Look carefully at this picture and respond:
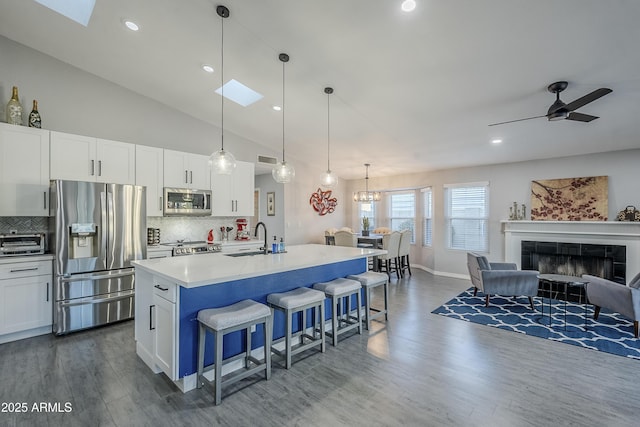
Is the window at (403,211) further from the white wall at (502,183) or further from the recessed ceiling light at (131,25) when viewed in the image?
the recessed ceiling light at (131,25)

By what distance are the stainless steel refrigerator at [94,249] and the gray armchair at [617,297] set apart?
5962mm

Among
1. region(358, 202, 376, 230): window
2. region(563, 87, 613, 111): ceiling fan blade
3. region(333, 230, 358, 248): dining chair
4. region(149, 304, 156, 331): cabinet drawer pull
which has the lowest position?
region(149, 304, 156, 331): cabinet drawer pull

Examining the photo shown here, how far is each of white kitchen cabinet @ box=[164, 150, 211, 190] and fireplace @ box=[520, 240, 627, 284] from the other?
618 centimetres

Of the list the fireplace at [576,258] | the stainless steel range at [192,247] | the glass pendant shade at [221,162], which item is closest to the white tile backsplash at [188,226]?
the stainless steel range at [192,247]

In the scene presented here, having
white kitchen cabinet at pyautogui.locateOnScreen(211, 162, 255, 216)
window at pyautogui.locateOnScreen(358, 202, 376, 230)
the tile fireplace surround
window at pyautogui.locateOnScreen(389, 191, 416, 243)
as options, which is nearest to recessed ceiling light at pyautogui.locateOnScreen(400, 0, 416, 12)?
white kitchen cabinet at pyautogui.locateOnScreen(211, 162, 255, 216)

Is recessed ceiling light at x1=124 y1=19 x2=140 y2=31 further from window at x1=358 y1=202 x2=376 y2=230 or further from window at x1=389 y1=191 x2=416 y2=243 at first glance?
window at x1=389 y1=191 x2=416 y2=243

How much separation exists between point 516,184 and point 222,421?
6400mm

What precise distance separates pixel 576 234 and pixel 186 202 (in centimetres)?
682

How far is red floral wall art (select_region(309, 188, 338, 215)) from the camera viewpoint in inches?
294

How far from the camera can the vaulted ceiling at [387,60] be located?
2.47 metres

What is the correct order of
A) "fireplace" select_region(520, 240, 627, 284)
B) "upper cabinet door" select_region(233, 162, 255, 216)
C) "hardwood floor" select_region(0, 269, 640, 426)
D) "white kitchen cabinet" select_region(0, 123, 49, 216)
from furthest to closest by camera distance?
1. "upper cabinet door" select_region(233, 162, 255, 216)
2. "fireplace" select_region(520, 240, 627, 284)
3. "white kitchen cabinet" select_region(0, 123, 49, 216)
4. "hardwood floor" select_region(0, 269, 640, 426)

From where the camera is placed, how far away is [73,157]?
3805mm

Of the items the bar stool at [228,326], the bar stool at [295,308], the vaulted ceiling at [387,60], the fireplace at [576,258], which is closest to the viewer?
the bar stool at [228,326]

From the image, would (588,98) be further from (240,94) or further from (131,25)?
(131,25)
